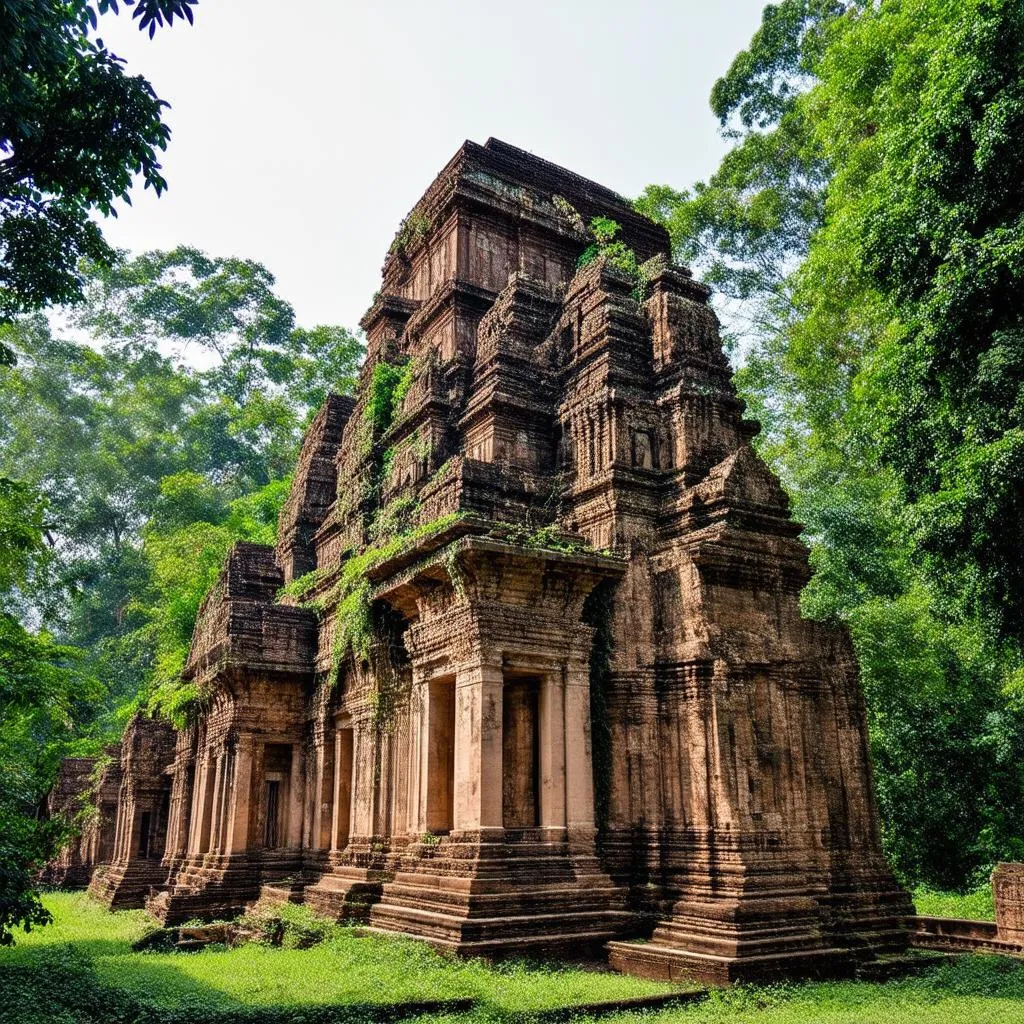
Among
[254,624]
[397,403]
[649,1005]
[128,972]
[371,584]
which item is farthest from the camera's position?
[397,403]

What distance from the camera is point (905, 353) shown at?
478 inches

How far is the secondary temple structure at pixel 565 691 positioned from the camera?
10.3 m

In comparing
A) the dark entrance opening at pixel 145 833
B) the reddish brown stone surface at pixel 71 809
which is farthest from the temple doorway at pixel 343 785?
the reddish brown stone surface at pixel 71 809

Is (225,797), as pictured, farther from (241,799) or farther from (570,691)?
(570,691)

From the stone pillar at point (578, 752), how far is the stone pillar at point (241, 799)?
7.55 m

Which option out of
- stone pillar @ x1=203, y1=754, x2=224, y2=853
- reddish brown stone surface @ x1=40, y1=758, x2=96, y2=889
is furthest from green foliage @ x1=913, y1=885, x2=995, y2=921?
reddish brown stone surface @ x1=40, y1=758, x2=96, y2=889

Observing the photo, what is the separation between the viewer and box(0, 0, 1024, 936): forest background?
10.5m

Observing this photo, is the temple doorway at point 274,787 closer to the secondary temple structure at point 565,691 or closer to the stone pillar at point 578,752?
the secondary temple structure at point 565,691

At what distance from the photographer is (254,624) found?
16672 millimetres

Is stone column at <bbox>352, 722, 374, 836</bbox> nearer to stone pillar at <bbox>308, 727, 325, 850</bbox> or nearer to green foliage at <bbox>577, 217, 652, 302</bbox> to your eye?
stone pillar at <bbox>308, 727, 325, 850</bbox>

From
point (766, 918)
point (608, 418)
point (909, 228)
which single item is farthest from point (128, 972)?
point (909, 228)

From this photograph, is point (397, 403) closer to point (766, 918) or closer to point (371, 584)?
point (371, 584)

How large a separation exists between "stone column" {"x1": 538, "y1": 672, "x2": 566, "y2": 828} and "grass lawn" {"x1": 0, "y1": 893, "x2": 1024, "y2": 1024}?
1.88 meters

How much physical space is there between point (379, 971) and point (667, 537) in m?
6.30
